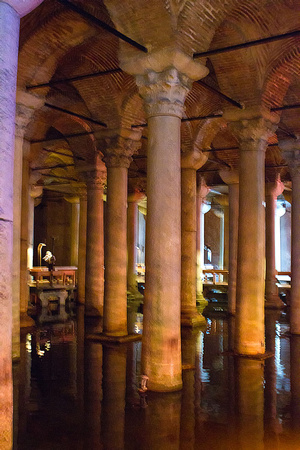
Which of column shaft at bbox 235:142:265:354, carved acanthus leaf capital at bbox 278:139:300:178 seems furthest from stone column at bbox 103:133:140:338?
carved acanthus leaf capital at bbox 278:139:300:178

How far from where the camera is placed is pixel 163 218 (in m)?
6.37

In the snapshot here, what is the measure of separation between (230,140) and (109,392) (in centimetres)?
1047

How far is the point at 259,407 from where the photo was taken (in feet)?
19.3

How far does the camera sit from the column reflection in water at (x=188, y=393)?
15.9 ft

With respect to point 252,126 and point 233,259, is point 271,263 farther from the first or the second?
point 252,126

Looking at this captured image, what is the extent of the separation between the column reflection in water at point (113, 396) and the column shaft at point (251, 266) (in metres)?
2.24

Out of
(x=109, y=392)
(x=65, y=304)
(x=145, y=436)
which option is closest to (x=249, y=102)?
(x=109, y=392)

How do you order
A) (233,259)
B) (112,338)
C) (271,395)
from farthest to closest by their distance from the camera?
(233,259), (112,338), (271,395)

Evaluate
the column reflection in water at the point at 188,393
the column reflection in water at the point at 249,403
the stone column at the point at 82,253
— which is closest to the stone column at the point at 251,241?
the column reflection in water at the point at 249,403

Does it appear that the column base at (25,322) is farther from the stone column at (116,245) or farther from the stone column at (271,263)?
the stone column at (271,263)

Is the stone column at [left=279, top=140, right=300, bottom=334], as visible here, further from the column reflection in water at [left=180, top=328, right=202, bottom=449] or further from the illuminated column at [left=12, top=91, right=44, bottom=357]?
the illuminated column at [left=12, top=91, right=44, bottom=357]

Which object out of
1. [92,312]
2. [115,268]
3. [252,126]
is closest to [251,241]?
[252,126]

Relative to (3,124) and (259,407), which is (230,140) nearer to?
(259,407)

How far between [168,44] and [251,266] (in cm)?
422
